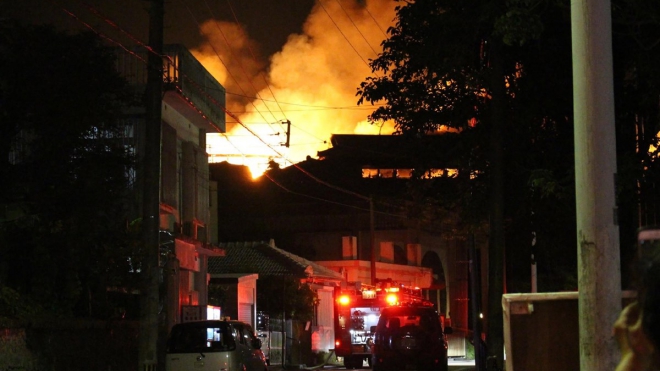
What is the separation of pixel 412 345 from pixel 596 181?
16286mm

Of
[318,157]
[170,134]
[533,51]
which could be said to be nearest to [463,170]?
[533,51]

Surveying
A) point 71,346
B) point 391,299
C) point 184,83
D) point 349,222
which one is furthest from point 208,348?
point 349,222

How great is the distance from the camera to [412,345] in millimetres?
23172

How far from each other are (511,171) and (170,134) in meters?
12.7

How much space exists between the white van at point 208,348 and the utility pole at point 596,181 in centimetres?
1179

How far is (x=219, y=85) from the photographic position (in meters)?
32.1

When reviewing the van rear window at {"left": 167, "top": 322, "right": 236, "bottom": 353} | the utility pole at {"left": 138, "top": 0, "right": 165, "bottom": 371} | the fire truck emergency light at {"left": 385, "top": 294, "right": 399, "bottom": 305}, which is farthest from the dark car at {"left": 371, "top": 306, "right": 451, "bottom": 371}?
the fire truck emergency light at {"left": 385, "top": 294, "right": 399, "bottom": 305}

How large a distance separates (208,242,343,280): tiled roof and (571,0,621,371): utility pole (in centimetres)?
3081

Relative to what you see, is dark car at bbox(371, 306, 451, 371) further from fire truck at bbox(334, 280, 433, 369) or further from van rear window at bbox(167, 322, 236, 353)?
fire truck at bbox(334, 280, 433, 369)

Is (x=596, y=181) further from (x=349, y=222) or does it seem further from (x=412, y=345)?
(x=349, y=222)

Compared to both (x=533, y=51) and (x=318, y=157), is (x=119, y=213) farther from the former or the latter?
(x=318, y=157)

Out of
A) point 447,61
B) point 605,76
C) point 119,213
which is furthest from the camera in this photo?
point 119,213

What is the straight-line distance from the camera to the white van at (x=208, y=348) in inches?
720

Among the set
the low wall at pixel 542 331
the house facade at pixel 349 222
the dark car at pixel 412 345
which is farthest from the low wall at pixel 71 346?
the house facade at pixel 349 222
